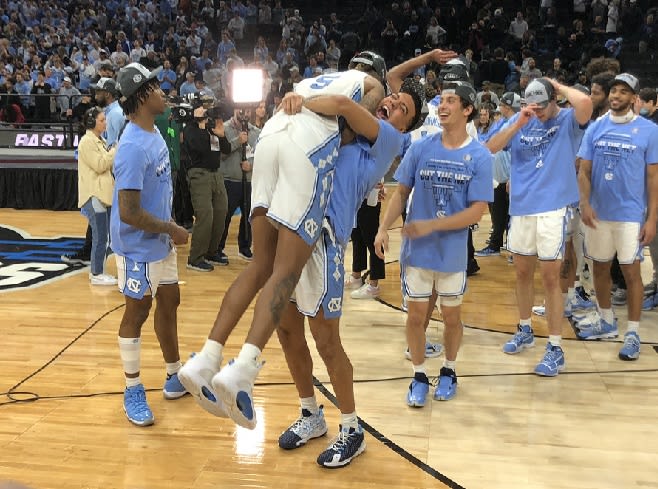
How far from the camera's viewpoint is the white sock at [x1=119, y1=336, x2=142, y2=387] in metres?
3.98

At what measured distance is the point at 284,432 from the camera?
3814mm

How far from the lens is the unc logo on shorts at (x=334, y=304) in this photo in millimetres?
3381

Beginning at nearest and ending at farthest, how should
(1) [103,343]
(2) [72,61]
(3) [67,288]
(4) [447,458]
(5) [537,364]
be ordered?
1. (4) [447,458]
2. (5) [537,364]
3. (1) [103,343]
4. (3) [67,288]
5. (2) [72,61]

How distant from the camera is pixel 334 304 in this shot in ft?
11.1

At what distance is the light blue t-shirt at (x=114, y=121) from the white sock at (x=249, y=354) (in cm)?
497

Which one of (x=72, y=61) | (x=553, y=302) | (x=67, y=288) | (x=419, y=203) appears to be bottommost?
(x=67, y=288)

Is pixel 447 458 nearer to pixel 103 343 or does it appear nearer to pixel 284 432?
pixel 284 432

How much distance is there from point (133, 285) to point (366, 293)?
308 centimetres

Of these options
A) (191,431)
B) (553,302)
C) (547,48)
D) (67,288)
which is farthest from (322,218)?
(547,48)

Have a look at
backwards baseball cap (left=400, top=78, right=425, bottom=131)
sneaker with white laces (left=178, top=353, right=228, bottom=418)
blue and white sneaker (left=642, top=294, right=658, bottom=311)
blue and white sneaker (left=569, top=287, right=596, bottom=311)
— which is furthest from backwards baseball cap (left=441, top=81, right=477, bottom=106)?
blue and white sneaker (left=642, top=294, right=658, bottom=311)

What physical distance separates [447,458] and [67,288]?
14.7 feet

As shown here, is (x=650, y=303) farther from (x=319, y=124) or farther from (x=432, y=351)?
(x=319, y=124)

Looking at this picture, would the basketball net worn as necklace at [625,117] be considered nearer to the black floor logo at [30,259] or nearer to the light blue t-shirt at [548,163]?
the light blue t-shirt at [548,163]

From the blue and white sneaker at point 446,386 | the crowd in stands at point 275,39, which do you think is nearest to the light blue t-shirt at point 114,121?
the blue and white sneaker at point 446,386
